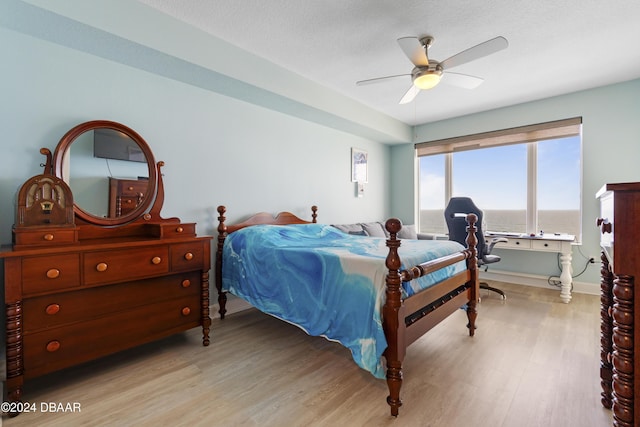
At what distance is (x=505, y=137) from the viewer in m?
4.43

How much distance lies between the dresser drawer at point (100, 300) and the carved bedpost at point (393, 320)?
5.20ft

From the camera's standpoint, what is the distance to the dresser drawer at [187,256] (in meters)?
2.21

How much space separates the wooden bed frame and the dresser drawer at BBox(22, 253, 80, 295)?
1.85 m

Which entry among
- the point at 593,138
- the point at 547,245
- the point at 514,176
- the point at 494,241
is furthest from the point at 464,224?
the point at 593,138

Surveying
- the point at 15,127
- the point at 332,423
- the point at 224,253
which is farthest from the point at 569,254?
the point at 15,127

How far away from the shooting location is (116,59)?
238 cm

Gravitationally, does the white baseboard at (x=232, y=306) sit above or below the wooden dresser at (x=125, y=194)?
below

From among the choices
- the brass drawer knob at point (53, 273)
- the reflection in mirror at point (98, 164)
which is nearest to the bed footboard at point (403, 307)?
the brass drawer knob at point (53, 273)

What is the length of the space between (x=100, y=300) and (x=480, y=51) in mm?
3193

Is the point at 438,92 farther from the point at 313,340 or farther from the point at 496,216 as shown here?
the point at 313,340

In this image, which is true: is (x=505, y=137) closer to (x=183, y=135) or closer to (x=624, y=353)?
(x=624, y=353)

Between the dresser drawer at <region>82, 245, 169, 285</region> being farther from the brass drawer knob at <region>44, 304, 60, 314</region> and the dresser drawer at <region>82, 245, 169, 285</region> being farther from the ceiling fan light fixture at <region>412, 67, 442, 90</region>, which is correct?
the ceiling fan light fixture at <region>412, 67, 442, 90</region>

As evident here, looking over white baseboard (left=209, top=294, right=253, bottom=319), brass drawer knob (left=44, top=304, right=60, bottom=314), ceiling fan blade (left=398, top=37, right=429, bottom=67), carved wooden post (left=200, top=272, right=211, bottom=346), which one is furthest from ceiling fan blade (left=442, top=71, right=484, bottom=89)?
brass drawer knob (left=44, top=304, right=60, bottom=314)

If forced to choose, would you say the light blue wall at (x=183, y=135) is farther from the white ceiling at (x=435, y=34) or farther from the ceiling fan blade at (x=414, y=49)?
the ceiling fan blade at (x=414, y=49)
